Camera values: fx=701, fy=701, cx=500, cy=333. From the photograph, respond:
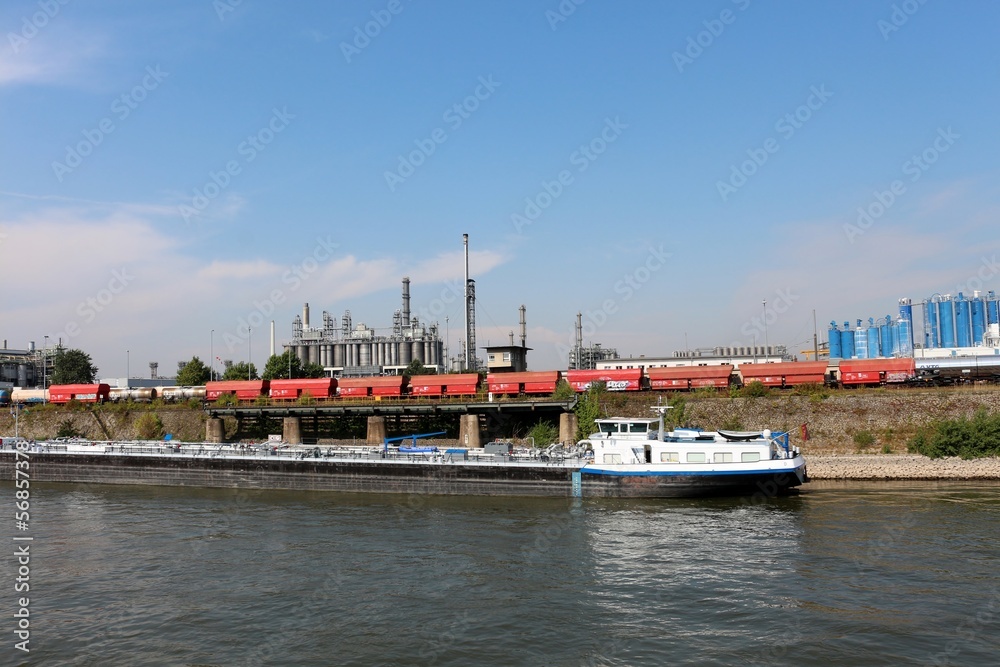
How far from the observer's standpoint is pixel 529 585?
25641 mm

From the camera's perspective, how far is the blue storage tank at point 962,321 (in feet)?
516

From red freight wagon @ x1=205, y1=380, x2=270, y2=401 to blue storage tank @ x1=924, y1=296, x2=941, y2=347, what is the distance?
491 ft

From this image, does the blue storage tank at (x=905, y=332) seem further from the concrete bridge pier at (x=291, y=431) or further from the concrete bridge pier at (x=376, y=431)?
the concrete bridge pier at (x=291, y=431)

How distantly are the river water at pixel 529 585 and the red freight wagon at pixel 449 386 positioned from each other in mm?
32329

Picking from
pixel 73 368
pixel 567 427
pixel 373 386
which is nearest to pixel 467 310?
pixel 373 386

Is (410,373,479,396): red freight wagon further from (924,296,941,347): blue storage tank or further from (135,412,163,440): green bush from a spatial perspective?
(924,296,941,347): blue storage tank

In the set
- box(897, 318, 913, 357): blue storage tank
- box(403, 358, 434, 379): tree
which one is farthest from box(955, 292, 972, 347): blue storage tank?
box(403, 358, 434, 379): tree

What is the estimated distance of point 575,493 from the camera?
43.0 m

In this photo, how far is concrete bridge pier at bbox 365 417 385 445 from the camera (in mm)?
66625

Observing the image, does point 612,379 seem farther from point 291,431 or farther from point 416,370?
point 416,370

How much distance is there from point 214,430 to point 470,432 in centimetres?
2890

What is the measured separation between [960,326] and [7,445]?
17713 cm

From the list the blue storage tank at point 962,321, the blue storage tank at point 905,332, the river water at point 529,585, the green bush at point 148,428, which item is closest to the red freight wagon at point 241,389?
the green bush at point 148,428

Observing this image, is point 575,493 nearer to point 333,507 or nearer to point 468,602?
point 333,507
